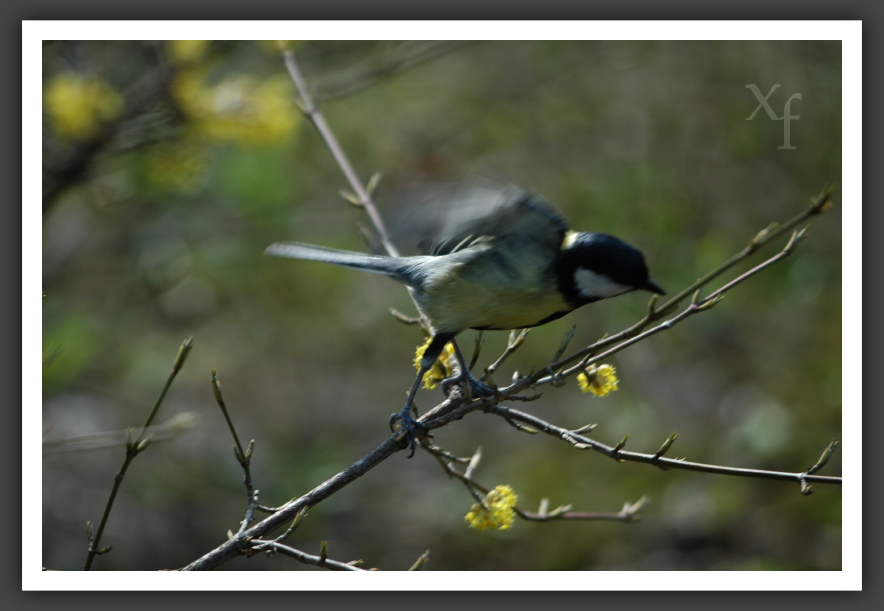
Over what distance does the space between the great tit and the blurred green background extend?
0.95 m

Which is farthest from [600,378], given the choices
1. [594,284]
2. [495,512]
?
[495,512]

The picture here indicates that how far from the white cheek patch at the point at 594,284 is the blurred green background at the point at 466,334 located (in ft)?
3.45

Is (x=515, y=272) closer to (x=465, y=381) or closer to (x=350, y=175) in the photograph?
(x=465, y=381)

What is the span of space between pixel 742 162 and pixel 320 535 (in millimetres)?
2031

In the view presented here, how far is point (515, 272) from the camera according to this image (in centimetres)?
138

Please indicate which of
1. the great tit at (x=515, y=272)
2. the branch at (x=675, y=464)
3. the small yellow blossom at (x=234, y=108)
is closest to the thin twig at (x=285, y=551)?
the great tit at (x=515, y=272)

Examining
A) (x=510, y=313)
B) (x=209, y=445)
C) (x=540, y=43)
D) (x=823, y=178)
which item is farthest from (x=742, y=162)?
(x=209, y=445)

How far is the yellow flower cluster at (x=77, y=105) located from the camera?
6.17 ft

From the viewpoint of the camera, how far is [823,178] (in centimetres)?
263

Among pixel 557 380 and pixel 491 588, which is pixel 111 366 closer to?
pixel 491 588

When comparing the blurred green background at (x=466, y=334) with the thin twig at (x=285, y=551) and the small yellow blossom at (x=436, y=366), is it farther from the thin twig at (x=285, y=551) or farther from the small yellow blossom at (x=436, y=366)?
the thin twig at (x=285, y=551)

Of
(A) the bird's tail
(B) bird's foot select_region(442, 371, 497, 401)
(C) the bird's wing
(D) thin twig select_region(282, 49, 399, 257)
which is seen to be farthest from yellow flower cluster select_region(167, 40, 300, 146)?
(B) bird's foot select_region(442, 371, 497, 401)

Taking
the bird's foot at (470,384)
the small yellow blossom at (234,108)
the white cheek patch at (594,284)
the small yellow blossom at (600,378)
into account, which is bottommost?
the small yellow blossom at (600,378)

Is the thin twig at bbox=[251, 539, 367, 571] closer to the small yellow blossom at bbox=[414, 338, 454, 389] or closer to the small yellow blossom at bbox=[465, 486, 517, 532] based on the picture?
the small yellow blossom at bbox=[465, 486, 517, 532]
